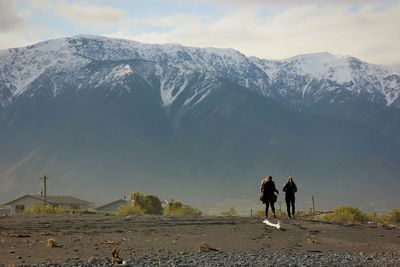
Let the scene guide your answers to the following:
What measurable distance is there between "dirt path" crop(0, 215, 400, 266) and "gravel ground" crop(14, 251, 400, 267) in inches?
36.2

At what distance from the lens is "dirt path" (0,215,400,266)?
85.3ft

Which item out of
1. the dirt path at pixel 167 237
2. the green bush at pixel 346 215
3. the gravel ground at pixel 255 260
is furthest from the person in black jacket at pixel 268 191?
the green bush at pixel 346 215

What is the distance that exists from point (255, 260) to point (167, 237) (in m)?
6.63

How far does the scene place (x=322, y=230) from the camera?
36781 millimetres

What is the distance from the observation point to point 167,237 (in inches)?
1249

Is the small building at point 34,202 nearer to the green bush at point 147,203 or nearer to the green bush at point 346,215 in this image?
the green bush at point 147,203

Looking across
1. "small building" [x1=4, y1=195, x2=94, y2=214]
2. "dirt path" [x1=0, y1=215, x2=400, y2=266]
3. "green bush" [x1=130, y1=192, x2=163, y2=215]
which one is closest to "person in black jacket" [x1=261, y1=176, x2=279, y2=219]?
"dirt path" [x1=0, y1=215, x2=400, y2=266]

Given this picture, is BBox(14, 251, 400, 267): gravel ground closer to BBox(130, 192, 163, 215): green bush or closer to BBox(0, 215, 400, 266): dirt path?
BBox(0, 215, 400, 266): dirt path

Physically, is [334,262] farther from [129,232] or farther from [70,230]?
[70,230]

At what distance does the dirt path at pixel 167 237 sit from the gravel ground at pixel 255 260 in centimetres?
92

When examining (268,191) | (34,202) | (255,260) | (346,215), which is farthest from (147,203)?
(255,260)

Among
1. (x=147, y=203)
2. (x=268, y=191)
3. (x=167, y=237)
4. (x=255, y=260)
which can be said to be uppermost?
(x=147, y=203)

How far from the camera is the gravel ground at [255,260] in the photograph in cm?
2367

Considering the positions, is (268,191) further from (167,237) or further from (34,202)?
(34,202)
